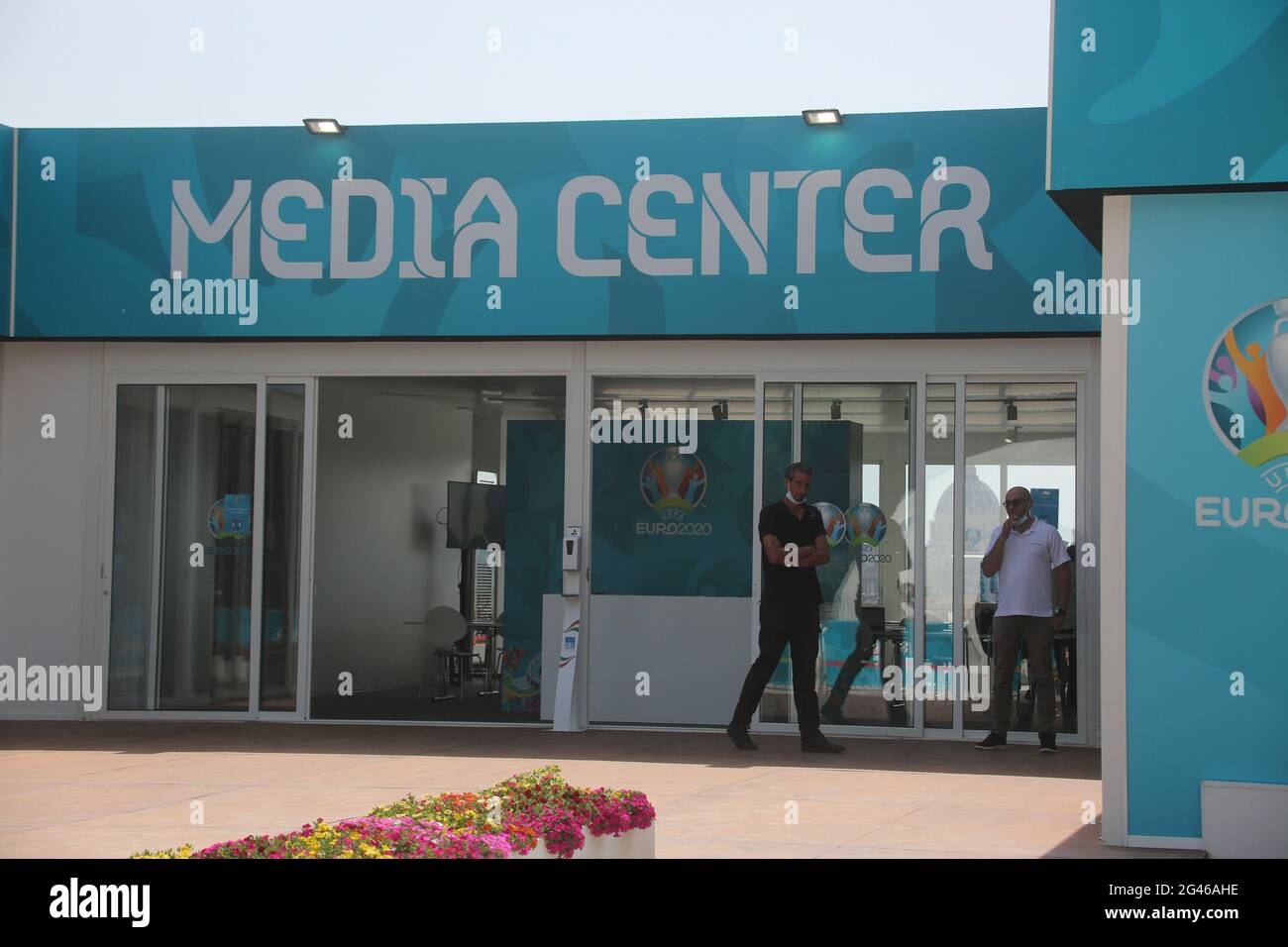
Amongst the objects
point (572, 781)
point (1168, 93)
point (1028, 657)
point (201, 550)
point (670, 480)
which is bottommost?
point (572, 781)

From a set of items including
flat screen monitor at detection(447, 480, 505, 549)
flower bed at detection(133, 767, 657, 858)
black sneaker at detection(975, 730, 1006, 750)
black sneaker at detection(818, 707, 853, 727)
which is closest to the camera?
flower bed at detection(133, 767, 657, 858)

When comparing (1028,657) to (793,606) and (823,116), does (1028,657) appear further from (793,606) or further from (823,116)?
(823,116)

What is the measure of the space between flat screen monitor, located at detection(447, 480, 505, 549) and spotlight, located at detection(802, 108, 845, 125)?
5750mm

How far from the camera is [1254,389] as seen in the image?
6348 millimetres

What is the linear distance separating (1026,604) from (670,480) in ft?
9.02

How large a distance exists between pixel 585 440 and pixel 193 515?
3061 mm

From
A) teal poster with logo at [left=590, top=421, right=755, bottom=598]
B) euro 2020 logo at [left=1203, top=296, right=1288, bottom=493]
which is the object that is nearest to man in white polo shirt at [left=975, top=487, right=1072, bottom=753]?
teal poster with logo at [left=590, top=421, right=755, bottom=598]

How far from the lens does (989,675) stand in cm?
1022

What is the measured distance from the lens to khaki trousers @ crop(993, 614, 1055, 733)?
955 centimetres

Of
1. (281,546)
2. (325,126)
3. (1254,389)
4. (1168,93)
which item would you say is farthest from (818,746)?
(325,126)

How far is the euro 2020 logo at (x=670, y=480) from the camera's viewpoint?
10883 mm

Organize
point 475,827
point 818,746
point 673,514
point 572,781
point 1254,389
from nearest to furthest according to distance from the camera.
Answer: point 475,827, point 1254,389, point 572,781, point 818,746, point 673,514

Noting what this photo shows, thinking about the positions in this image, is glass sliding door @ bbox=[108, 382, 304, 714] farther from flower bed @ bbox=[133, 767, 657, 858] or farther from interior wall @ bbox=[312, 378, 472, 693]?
flower bed @ bbox=[133, 767, 657, 858]
